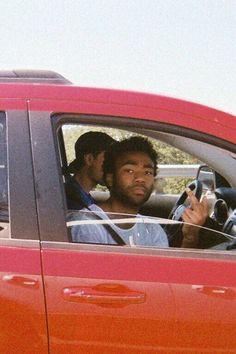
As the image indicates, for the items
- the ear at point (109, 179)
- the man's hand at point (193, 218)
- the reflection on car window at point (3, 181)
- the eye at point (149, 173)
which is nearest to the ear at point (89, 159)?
the ear at point (109, 179)

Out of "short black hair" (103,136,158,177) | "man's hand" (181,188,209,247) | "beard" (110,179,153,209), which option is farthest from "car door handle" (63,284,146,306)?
"short black hair" (103,136,158,177)

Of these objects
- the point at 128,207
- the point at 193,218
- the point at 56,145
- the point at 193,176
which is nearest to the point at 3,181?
the point at 56,145

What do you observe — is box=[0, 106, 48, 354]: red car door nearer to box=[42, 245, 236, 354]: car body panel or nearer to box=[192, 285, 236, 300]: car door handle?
box=[42, 245, 236, 354]: car body panel

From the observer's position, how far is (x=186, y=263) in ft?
6.64

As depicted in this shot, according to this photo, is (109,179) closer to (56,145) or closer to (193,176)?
(56,145)

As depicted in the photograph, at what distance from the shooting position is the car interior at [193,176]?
229cm

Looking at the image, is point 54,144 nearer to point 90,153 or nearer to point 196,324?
point 196,324

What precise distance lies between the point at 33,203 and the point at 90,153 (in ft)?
4.38

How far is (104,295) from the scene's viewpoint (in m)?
1.94

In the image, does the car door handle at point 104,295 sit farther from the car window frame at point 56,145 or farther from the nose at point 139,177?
the nose at point 139,177

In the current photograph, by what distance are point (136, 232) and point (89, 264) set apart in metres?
0.32

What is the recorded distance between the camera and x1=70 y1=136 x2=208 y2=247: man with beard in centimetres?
216

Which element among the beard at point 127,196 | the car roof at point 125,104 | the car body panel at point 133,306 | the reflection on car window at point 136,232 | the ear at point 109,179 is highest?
the car roof at point 125,104

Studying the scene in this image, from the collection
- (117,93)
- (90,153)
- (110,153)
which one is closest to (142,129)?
Answer: (117,93)
